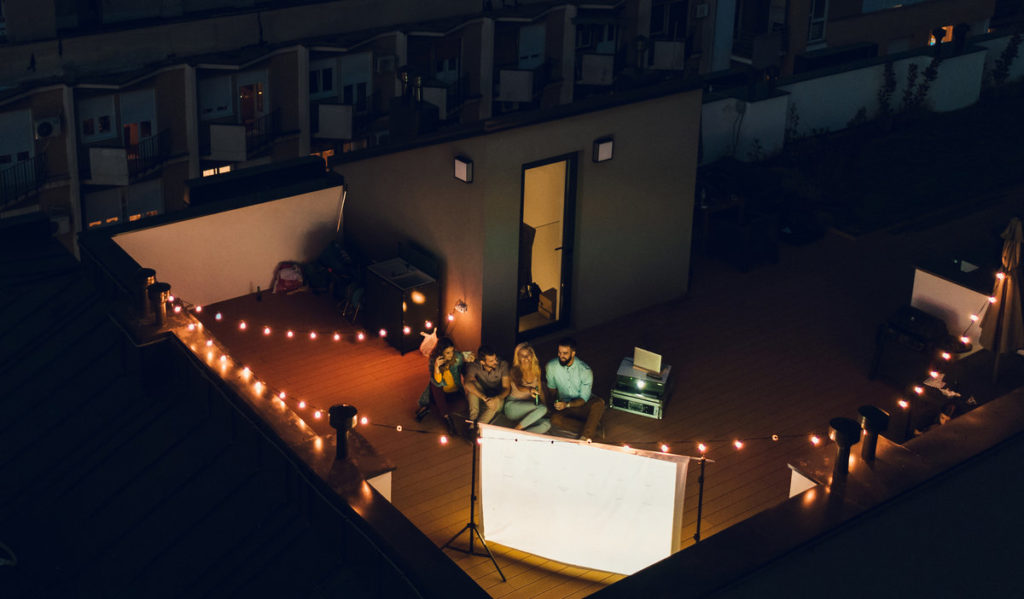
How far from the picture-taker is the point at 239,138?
2264cm

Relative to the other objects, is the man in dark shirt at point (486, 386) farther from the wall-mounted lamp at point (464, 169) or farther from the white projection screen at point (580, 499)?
the wall-mounted lamp at point (464, 169)

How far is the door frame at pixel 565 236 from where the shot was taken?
12086 mm

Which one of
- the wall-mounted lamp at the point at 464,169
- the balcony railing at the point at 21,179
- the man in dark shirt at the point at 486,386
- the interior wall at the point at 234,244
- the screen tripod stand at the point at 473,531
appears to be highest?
the wall-mounted lamp at the point at 464,169

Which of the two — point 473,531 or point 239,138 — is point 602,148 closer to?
point 473,531

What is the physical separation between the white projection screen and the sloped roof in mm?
1845

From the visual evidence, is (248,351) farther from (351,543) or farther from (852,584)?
(852,584)

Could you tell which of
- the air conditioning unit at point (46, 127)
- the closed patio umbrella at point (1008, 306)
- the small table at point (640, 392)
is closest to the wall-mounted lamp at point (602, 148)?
the small table at point (640, 392)

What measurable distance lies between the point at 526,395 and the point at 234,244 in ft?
12.7

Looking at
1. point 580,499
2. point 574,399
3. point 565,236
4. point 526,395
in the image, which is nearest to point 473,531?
point 580,499

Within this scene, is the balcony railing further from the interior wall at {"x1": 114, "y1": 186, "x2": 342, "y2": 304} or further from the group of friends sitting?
the group of friends sitting

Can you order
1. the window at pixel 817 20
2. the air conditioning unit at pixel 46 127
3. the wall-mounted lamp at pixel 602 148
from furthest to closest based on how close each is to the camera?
the window at pixel 817 20 < the air conditioning unit at pixel 46 127 < the wall-mounted lamp at pixel 602 148

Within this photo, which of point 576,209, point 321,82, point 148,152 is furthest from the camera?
point 321,82

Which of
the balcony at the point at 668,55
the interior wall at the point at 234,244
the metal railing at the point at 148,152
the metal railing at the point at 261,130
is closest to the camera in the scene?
the interior wall at the point at 234,244

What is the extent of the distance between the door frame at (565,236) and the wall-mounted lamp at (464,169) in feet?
1.59
